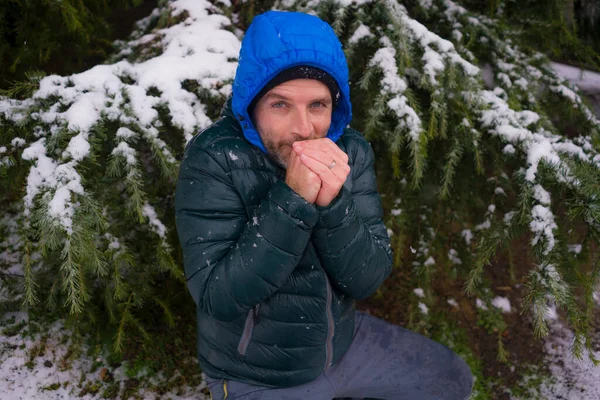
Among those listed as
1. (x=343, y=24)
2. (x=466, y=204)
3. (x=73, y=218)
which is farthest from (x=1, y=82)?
(x=466, y=204)

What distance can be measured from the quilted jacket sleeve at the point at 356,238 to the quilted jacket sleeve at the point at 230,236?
10 centimetres

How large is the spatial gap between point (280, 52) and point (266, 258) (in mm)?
694

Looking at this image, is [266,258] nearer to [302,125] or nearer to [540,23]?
[302,125]

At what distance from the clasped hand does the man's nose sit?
8cm

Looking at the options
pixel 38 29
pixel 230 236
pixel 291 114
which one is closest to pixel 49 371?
pixel 230 236

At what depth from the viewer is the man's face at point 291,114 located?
167 cm

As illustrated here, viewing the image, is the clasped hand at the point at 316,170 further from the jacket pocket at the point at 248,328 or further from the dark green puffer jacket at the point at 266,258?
the jacket pocket at the point at 248,328

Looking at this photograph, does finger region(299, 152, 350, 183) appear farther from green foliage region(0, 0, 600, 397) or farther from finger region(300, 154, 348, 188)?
green foliage region(0, 0, 600, 397)

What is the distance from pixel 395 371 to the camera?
7.16 feet

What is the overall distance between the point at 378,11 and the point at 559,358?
2759 millimetres

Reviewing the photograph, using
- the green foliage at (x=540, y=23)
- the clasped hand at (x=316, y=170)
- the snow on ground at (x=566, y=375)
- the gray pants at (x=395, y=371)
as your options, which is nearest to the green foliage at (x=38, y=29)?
the clasped hand at (x=316, y=170)

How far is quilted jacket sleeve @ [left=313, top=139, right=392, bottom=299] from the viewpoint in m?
1.69

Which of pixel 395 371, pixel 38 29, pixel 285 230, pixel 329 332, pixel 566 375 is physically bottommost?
pixel 566 375

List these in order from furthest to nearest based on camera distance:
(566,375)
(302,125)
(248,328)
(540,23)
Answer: (566,375) < (540,23) < (248,328) < (302,125)
